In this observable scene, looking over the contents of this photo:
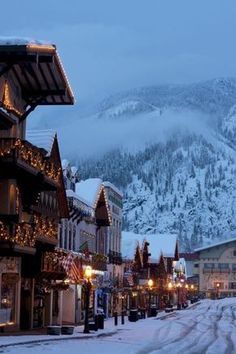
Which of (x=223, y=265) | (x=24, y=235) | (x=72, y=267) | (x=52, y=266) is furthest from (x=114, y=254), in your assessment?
(x=223, y=265)

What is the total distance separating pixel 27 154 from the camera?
38469 millimetres

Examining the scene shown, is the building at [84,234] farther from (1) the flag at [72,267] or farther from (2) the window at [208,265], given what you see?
(2) the window at [208,265]

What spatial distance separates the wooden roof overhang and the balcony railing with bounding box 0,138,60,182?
8.37 ft

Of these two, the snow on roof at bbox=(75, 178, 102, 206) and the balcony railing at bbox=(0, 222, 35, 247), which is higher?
the snow on roof at bbox=(75, 178, 102, 206)

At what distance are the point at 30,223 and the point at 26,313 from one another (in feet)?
22.8

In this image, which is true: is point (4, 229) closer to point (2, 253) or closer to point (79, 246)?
point (2, 253)

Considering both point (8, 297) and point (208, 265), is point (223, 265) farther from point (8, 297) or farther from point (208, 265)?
point (8, 297)

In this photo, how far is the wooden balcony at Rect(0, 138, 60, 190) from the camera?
36844 millimetres

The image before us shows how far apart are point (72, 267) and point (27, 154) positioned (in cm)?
1608

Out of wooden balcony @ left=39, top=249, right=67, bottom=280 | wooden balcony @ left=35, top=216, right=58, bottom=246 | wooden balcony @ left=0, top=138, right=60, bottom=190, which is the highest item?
wooden balcony @ left=0, top=138, right=60, bottom=190

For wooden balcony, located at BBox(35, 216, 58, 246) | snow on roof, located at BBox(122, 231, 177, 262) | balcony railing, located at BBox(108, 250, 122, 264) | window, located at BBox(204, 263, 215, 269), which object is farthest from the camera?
window, located at BBox(204, 263, 215, 269)

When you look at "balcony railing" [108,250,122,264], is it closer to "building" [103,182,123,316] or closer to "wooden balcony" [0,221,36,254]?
"building" [103,182,123,316]

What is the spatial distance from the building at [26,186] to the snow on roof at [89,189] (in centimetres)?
1467

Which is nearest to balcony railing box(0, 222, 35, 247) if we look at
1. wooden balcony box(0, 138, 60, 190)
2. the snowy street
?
wooden balcony box(0, 138, 60, 190)
